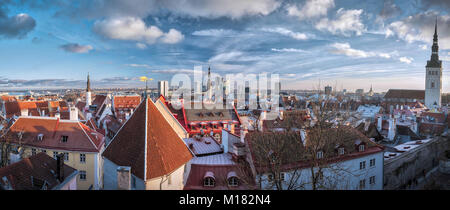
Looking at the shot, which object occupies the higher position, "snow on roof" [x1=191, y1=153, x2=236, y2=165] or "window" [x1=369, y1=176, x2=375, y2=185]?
"snow on roof" [x1=191, y1=153, x2=236, y2=165]

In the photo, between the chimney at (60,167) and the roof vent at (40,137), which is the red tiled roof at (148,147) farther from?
the roof vent at (40,137)

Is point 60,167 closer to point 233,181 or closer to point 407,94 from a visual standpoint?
point 233,181

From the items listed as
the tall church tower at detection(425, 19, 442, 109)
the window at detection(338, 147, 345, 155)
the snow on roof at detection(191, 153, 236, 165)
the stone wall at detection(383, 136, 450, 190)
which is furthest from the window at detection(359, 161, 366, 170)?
the tall church tower at detection(425, 19, 442, 109)

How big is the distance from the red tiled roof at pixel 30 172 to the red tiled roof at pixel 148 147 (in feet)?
4.38

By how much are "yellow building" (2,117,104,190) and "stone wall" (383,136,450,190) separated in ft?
33.8

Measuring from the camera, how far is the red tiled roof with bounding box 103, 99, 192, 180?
5.27 metres

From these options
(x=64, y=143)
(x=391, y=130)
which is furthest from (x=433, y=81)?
(x=64, y=143)

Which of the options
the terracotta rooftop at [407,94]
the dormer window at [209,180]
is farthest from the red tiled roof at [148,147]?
the terracotta rooftop at [407,94]

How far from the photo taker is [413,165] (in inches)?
397

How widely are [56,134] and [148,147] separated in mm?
6017

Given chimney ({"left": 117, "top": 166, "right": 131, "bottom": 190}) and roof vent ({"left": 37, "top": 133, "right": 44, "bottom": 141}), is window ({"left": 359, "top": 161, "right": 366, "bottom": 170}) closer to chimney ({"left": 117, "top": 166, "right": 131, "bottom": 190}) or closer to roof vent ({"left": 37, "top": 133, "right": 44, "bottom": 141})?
chimney ({"left": 117, "top": 166, "right": 131, "bottom": 190})

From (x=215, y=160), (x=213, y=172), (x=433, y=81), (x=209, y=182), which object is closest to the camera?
(x=209, y=182)

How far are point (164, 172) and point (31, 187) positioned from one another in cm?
297
